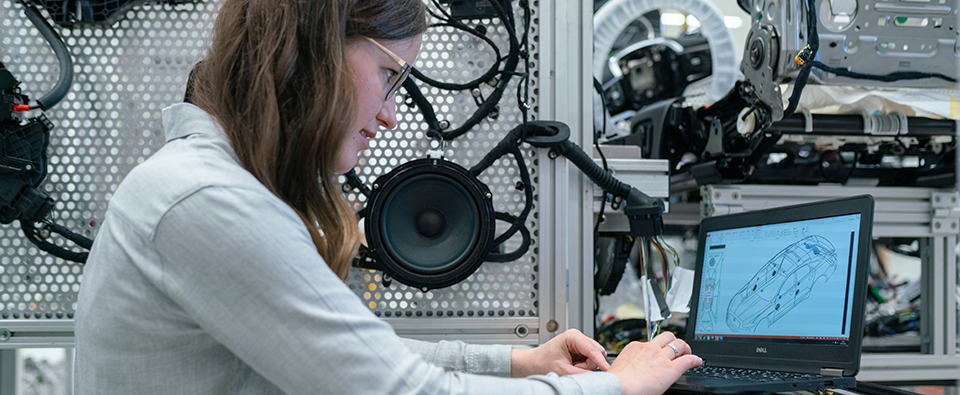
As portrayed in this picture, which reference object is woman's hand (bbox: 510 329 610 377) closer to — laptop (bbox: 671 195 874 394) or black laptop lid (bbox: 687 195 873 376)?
laptop (bbox: 671 195 874 394)

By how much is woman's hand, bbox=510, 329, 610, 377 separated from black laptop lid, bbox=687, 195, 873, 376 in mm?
292

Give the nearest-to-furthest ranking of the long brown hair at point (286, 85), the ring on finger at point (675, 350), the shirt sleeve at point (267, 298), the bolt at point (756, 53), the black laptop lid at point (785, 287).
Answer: the shirt sleeve at point (267, 298) < the long brown hair at point (286, 85) < the ring on finger at point (675, 350) < the black laptop lid at point (785, 287) < the bolt at point (756, 53)

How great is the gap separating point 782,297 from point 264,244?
0.84m

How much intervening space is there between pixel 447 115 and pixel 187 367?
2.26ft

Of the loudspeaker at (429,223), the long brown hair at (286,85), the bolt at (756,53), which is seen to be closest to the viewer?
the long brown hair at (286,85)

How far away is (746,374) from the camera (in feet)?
3.12

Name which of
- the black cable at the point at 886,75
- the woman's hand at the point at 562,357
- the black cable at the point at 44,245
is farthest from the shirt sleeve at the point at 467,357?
the black cable at the point at 886,75

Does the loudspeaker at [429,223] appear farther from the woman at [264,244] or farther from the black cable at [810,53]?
the black cable at [810,53]

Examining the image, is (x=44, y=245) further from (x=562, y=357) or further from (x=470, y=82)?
(x=562, y=357)

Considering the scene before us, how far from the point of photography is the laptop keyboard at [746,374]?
877 millimetres

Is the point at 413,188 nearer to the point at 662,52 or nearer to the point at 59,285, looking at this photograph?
the point at 59,285

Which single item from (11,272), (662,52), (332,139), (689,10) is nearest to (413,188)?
(332,139)

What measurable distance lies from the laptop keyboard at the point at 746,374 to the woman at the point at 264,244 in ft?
0.52

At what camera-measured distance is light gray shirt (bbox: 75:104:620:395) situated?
56 centimetres
